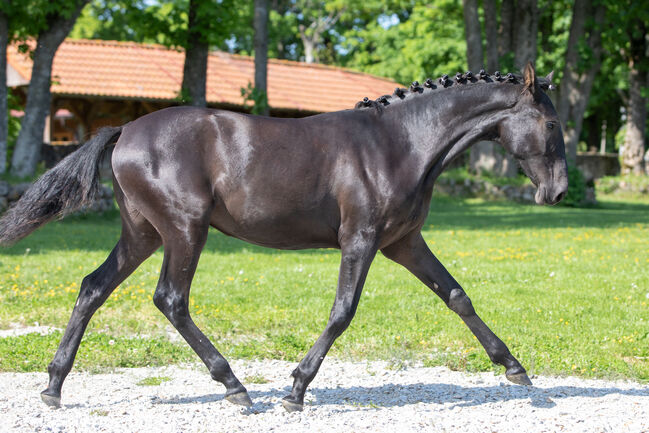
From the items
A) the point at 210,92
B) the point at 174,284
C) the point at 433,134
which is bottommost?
the point at 174,284

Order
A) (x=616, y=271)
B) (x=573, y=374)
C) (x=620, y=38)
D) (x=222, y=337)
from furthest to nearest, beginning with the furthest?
(x=620, y=38), (x=616, y=271), (x=222, y=337), (x=573, y=374)

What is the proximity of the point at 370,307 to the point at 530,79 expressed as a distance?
3826 millimetres

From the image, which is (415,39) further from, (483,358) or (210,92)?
(483,358)

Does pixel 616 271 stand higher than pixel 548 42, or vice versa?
pixel 548 42

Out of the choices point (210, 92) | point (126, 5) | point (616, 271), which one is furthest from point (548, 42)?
point (616, 271)

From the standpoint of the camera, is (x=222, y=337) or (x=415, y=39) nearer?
(x=222, y=337)

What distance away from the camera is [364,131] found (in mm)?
4875

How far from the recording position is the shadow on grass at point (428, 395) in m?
5.03

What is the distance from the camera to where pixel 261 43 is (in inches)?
813

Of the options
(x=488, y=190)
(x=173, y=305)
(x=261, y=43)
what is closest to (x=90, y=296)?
(x=173, y=305)

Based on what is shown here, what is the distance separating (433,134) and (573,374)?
2.25 metres

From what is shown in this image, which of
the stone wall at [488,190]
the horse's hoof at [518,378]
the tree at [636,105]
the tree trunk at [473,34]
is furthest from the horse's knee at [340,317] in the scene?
the tree at [636,105]

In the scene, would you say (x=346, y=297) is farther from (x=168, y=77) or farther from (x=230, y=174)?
(x=168, y=77)

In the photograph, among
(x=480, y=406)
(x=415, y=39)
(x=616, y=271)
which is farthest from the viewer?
(x=415, y=39)
